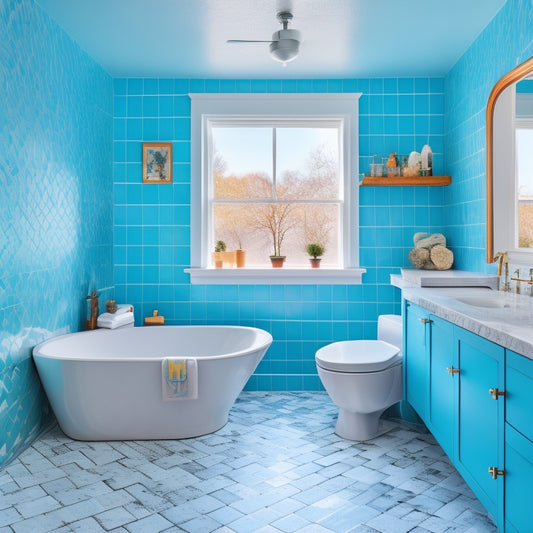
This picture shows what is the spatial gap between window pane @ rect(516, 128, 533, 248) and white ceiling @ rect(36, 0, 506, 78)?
0.85m

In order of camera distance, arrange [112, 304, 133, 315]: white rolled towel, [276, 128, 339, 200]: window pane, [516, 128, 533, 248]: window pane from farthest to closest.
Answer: [276, 128, 339, 200]: window pane, [112, 304, 133, 315]: white rolled towel, [516, 128, 533, 248]: window pane

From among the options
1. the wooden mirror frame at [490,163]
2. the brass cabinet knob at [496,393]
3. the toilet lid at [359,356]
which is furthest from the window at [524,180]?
the brass cabinet knob at [496,393]

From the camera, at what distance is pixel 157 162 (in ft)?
13.8

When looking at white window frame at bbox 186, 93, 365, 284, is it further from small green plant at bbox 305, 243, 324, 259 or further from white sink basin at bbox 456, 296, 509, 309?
white sink basin at bbox 456, 296, 509, 309

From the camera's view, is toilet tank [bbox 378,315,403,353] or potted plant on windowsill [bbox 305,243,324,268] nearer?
toilet tank [bbox 378,315,403,353]

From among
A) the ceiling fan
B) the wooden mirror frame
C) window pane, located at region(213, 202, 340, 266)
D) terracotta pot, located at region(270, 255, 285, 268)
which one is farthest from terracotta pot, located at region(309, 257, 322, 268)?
the ceiling fan

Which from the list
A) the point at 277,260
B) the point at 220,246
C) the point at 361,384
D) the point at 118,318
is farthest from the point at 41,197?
the point at 361,384

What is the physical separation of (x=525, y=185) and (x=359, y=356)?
133 cm

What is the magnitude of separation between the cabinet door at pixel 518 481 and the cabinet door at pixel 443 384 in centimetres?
55

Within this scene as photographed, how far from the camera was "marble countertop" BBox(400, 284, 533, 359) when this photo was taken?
5.34 ft

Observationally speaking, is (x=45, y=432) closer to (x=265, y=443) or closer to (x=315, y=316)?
(x=265, y=443)

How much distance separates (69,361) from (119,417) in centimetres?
45

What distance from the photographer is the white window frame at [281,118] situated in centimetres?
416

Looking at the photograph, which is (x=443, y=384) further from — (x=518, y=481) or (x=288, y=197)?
(x=288, y=197)
